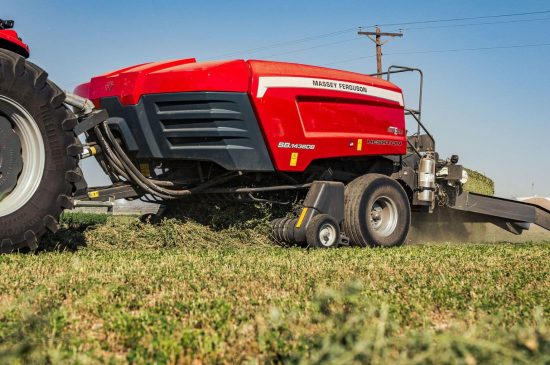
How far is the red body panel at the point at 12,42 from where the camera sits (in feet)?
18.5

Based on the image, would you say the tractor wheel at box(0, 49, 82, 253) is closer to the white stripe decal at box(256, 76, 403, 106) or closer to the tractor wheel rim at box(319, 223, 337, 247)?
the white stripe decal at box(256, 76, 403, 106)

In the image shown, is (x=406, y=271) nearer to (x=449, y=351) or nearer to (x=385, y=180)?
(x=449, y=351)

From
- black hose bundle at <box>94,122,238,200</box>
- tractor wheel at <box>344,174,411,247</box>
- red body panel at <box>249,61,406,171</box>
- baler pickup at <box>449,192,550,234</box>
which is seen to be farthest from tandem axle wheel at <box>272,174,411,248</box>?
baler pickup at <box>449,192,550,234</box>

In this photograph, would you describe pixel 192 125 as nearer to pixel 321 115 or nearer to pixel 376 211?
pixel 321 115

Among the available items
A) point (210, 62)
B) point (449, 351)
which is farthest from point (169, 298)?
point (210, 62)

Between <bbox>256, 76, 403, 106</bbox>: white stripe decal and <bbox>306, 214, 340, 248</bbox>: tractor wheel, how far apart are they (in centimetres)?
153

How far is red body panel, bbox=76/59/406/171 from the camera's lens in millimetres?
6762

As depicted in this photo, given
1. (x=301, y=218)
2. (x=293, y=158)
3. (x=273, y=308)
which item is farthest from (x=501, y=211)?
(x=273, y=308)

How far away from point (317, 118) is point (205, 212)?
171cm

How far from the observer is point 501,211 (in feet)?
33.1

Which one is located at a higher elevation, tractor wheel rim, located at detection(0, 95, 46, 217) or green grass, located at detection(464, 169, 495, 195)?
A: tractor wheel rim, located at detection(0, 95, 46, 217)

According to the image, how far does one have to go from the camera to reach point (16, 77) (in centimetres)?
524

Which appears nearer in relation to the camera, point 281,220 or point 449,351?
point 449,351

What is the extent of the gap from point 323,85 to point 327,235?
5.79ft
